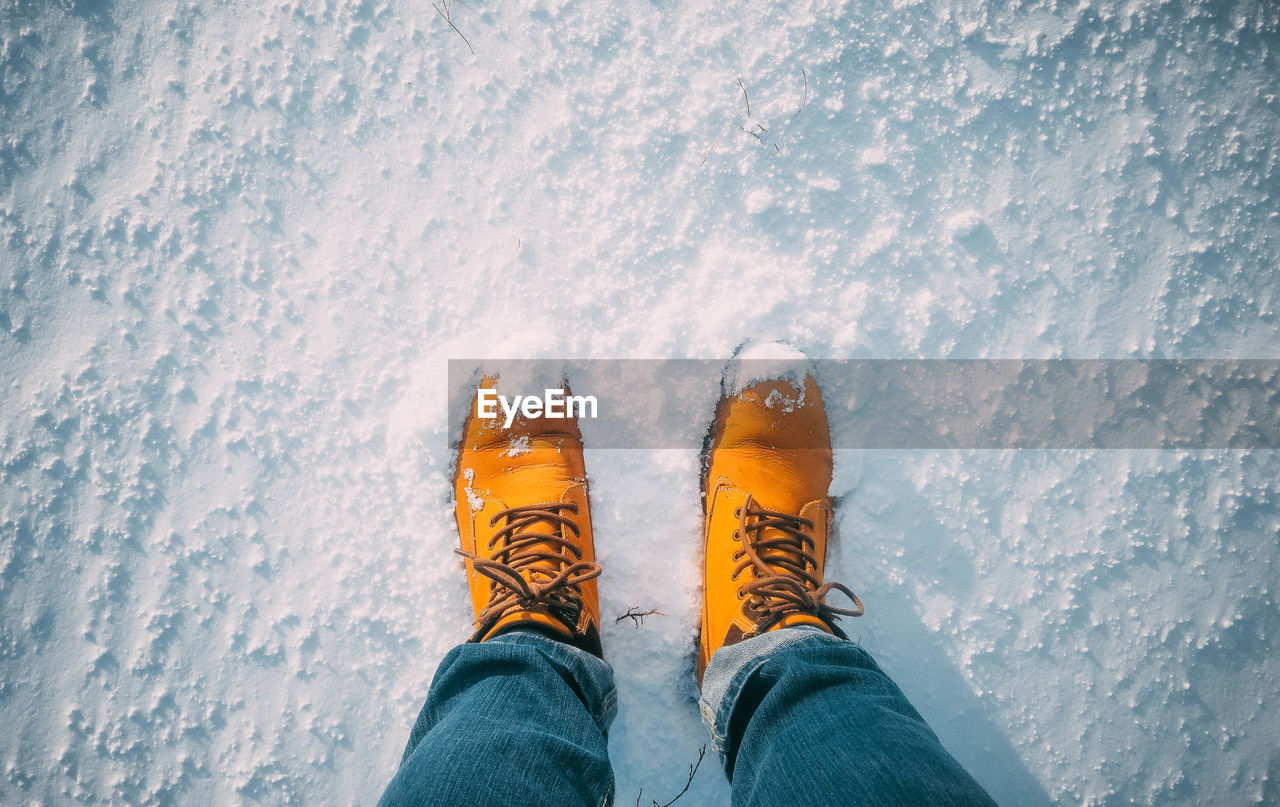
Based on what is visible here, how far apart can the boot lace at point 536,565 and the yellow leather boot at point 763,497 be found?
0.21 metres

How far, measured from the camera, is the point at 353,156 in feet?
3.17

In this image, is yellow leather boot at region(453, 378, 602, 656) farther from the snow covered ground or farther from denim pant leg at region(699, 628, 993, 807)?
denim pant leg at region(699, 628, 993, 807)

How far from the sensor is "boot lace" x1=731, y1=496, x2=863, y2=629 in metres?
0.82

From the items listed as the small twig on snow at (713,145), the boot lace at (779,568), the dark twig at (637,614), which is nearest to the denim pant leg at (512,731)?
the dark twig at (637,614)

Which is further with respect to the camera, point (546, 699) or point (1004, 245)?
point (1004, 245)

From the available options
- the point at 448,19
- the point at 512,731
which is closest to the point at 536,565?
the point at 512,731

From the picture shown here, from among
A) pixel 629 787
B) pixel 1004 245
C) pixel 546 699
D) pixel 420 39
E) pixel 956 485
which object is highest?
pixel 420 39

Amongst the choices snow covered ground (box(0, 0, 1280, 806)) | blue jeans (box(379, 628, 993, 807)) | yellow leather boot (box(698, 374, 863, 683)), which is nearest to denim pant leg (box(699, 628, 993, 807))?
blue jeans (box(379, 628, 993, 807))

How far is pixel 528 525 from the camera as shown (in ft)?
3.03

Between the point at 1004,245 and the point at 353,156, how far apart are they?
3.71ft

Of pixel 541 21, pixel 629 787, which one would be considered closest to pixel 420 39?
pixel 541 21

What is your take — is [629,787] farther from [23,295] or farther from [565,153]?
[23,295]

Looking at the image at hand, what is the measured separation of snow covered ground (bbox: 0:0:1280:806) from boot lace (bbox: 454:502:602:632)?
0.09 metres

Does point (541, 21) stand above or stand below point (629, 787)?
above
